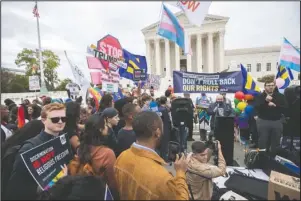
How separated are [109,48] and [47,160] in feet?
18.5

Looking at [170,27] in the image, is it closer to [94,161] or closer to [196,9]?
[196,9]

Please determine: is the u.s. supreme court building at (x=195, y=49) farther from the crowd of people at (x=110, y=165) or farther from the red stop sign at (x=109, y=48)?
the crowd of people at (x=110, y=165)

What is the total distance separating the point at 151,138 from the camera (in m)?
1.56

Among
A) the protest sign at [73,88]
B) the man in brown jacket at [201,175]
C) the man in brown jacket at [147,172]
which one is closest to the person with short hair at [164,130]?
the man in brown jacket at [201,175]

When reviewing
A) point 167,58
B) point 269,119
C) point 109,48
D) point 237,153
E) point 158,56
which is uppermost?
point 158,56

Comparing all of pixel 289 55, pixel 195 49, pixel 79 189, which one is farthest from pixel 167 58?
pixel 79 189

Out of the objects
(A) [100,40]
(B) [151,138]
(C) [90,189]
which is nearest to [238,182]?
(B) [151,138]

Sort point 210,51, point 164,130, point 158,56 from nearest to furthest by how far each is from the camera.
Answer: point 164,130, point 210,51, point 158,56

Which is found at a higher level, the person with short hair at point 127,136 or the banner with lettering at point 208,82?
the banner with lettering at point 208,82

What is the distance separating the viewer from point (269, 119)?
4043mm

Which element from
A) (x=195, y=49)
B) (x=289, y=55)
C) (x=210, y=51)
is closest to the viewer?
(x=289, y=55)

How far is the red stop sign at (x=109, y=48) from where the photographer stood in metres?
6.54

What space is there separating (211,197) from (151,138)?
4.77 ft

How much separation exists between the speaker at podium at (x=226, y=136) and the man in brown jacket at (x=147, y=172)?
3.23 meters
